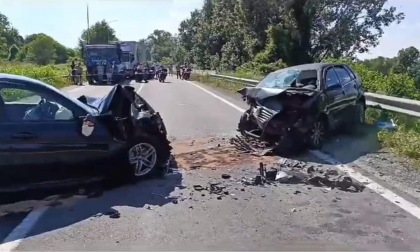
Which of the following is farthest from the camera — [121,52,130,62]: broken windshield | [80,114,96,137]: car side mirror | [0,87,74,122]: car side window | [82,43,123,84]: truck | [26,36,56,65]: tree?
[26,36,56,65]: tree

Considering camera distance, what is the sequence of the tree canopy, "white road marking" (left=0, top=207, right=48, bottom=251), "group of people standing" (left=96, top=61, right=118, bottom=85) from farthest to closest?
1. the tree canopy
2. "group of people standing" (left=96, top=61, right=118, bottom=85)
3. "white road marking" (left=0, top=207, right=48, bottom=251)

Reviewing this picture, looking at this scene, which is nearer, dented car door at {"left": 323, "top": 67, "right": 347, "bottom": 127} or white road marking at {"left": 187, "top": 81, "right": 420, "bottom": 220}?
white road marking at {"left": 187, "top": 81, "right": 420, "bottom": 220}

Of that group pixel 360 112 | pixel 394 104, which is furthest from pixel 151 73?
pixel 394 104

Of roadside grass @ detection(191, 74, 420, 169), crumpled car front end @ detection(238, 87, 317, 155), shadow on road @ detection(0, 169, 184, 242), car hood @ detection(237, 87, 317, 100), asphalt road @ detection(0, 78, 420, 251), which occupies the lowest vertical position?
shadow on road @ detection(0, 169, 184, 242)

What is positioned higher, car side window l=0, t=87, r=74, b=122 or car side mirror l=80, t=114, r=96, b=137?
car side window l=0, t=87, r=74, b=122

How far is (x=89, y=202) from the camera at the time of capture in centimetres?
615

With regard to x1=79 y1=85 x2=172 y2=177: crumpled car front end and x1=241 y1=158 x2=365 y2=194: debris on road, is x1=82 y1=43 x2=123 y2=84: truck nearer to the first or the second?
x1=79 y1=85 x2=172 y2=177: crumpled car front end

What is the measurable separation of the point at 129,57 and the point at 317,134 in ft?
123

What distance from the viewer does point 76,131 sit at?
6.32m

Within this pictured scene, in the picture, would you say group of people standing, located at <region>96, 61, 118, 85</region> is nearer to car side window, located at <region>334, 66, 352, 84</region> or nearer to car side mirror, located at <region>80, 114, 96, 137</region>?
car side window, located at <region>334, 66, 352, 84</region>

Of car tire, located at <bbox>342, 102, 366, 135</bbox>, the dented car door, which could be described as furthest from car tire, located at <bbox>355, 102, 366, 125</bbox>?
the dented car door

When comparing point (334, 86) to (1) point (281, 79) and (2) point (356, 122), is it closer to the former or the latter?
(1) point (281, 79)

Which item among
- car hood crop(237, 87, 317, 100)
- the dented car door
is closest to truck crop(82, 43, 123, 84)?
car hood crop(237, 87, 317, 100)

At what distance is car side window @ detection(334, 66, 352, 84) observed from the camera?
35.8ft
